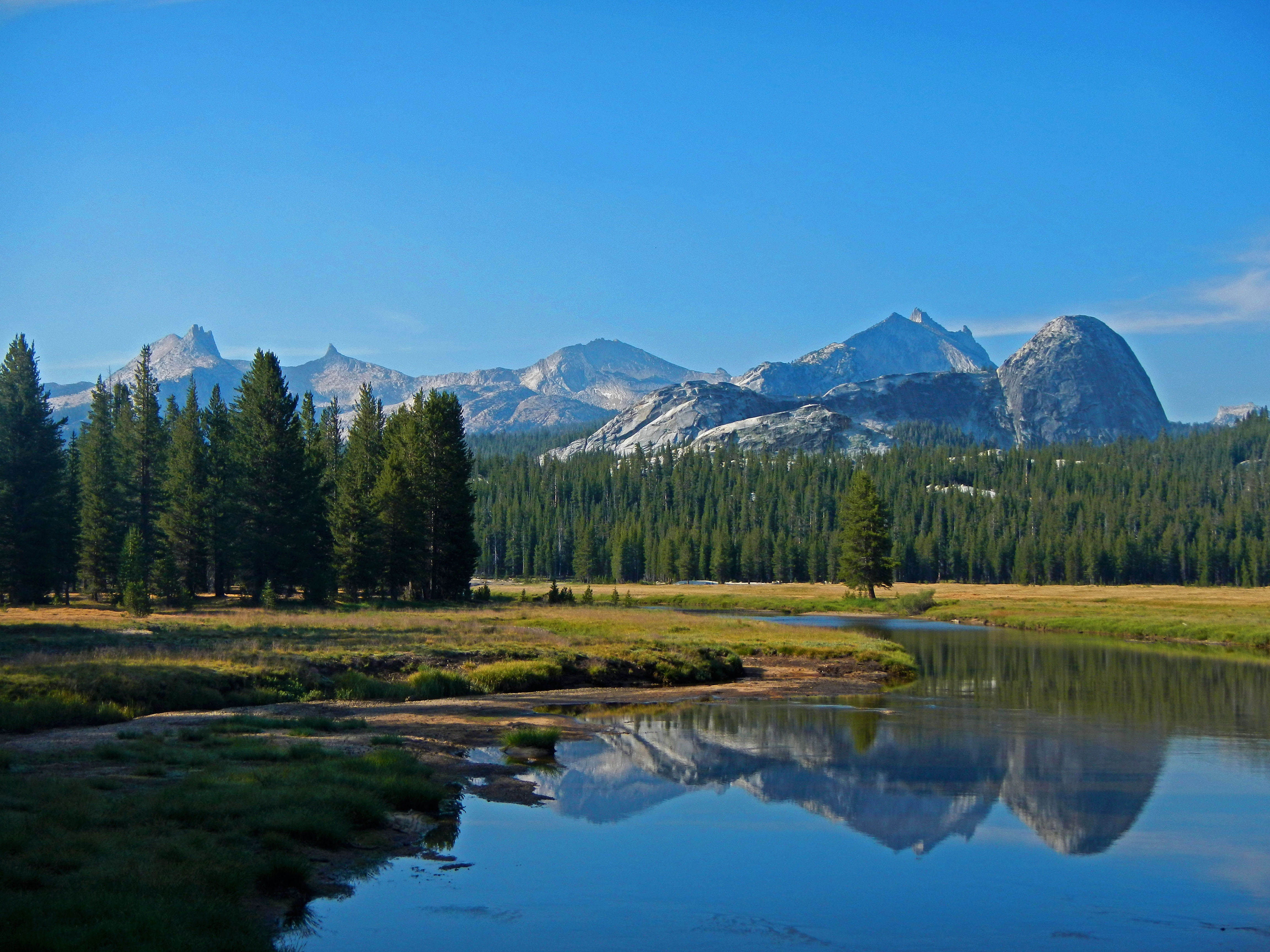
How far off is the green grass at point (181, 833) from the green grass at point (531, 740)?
4823 millimetres

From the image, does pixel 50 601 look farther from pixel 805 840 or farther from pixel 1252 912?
pixel 1252 912

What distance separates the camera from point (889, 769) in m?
24.2

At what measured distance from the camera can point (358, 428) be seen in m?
87.6

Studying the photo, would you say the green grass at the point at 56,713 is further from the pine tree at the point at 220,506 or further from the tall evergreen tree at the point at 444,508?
the tall evergreen tree at the point at 444,508

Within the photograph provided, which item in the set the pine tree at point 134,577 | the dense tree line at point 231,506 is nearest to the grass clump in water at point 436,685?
the pine tree at point 134,577

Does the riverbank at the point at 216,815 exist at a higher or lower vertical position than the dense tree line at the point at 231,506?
lower

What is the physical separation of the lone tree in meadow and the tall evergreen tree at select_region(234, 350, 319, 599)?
196ft

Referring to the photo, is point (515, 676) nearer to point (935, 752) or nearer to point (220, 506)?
point (935, 752)

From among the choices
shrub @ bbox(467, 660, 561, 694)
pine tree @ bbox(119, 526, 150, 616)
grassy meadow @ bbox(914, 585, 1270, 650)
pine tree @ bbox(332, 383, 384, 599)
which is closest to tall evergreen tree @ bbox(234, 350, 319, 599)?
pine tree @ bbox(332, 383, 384, 599)

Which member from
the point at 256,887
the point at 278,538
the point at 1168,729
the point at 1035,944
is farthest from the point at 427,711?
the point at 278,538

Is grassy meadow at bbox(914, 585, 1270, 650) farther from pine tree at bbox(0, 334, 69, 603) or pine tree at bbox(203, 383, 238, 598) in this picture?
pine tree at bbox(0, 334, 69, 603)

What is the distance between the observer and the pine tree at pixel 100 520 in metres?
66.2

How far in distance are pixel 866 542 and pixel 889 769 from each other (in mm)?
81620

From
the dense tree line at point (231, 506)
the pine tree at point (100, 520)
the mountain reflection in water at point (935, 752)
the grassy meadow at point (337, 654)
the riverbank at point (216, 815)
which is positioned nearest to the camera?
the riverbank at point (216, 815)
